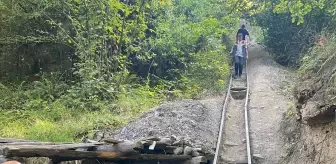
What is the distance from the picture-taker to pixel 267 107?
1499 cm

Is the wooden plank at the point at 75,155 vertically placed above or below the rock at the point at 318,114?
below

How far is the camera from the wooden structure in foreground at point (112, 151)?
19.8ft

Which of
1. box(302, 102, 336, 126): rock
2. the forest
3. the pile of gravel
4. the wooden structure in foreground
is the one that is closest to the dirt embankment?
box(302, 102, 336, 126): rock

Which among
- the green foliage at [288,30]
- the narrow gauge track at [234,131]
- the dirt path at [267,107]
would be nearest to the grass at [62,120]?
the narrow gauge track at [234,131]

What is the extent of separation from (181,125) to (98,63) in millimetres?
4766

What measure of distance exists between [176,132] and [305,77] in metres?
3.76

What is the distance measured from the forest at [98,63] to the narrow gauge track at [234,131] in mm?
1626

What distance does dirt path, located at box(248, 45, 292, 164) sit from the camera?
10826 mm

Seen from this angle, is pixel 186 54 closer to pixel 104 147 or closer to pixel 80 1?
pixel 80 1

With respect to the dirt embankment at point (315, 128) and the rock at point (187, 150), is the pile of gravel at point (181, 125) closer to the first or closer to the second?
the rock at point (187, 150)

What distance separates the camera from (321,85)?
932 cm

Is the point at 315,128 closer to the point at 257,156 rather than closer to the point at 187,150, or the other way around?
the point at 257,156

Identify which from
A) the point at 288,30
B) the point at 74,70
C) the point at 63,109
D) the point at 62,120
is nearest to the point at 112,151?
the point at 62,120

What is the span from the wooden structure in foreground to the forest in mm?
3078
